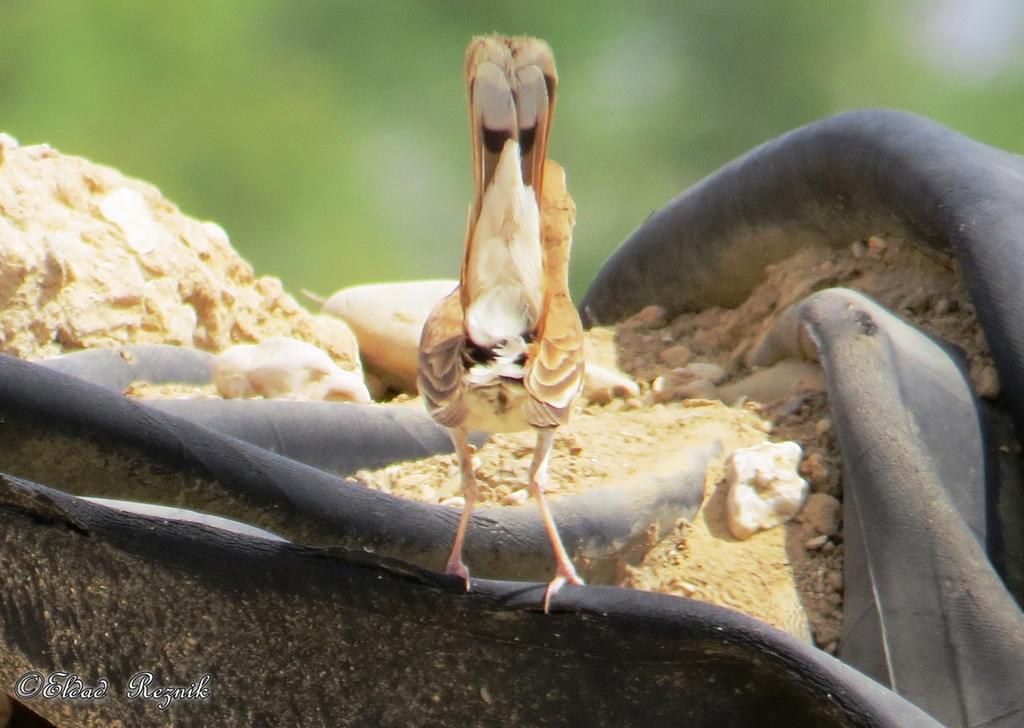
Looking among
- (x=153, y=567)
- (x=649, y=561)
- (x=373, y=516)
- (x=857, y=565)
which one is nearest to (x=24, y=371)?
(x=153, y=567)

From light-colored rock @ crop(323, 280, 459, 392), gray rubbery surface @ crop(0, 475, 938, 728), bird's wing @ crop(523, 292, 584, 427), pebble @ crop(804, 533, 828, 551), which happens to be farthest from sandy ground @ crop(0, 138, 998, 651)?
gray rubbery surface @ crop(0, 475, 938, 728)

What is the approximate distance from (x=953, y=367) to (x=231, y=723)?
110 cm

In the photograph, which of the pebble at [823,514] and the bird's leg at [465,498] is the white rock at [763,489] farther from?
the bird's leg at [465,498]

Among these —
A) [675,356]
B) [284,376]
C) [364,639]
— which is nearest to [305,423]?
[284,376]

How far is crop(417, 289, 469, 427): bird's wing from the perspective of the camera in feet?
4.58

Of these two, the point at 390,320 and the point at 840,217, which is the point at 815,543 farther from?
the point at 390,320

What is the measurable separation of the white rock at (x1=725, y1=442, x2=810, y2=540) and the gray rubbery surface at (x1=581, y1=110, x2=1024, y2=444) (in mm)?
312

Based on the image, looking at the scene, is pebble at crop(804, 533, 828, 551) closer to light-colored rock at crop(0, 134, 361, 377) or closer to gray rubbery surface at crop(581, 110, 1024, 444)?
gray rubbery surface at crop(581, 110, 1024, 444)

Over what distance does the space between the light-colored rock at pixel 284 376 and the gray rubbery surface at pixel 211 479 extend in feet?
2.23

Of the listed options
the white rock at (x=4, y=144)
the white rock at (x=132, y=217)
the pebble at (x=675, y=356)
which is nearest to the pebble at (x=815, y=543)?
the pebble at (x=675, y=356)

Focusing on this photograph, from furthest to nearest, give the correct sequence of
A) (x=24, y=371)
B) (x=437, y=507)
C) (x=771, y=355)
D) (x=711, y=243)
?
(x=711, y=243)
(x=771, y=355)
(x=437, y=507)
(x=24, y=371)

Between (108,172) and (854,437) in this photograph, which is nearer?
(854,437)

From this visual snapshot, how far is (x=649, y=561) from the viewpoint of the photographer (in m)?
1.78

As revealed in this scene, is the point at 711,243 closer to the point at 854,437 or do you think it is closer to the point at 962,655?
the point at 854,437
